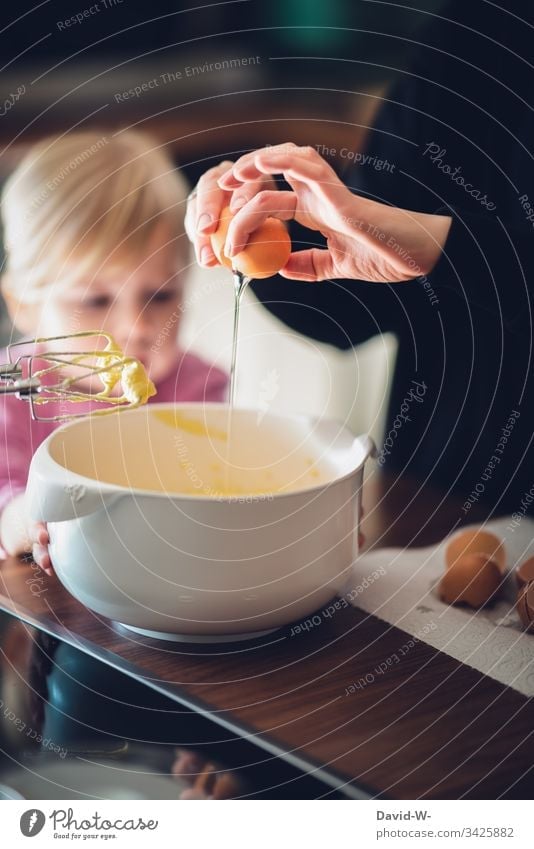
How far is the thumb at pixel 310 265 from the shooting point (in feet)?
2.20

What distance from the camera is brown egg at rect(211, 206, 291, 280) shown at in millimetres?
532

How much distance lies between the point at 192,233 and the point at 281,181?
0.16m

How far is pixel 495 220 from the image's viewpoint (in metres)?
0.63

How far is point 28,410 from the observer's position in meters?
0.89

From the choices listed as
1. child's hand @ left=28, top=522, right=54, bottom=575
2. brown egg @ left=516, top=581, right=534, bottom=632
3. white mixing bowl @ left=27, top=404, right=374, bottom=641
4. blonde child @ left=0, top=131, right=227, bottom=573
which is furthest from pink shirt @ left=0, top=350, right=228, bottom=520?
brown egg @ left=516, top=581, right=534, bottom=632

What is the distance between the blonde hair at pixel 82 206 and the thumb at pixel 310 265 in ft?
0.57

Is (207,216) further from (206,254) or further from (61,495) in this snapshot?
(61,495)

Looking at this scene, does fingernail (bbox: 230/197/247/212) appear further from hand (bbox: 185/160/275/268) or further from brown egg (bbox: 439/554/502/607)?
brown egg (bbox: 439/554/502/607)

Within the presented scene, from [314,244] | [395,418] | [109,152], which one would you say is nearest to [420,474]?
[395,418]

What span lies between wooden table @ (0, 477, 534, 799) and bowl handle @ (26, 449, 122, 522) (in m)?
0.07

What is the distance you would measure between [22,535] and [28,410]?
0.73ft

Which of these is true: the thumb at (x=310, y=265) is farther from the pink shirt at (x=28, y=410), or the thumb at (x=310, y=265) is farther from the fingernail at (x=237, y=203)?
the pink shirt at (x=28, y=410)
